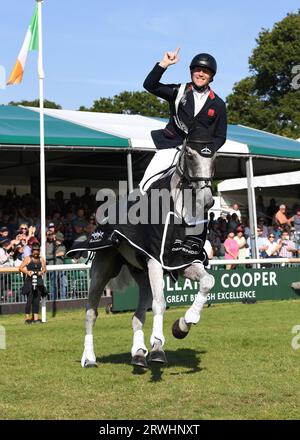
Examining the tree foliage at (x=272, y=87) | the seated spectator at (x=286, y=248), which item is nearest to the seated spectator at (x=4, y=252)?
the seated spectator at (x=286, y=248)

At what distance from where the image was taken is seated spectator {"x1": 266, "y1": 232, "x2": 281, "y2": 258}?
23.0m

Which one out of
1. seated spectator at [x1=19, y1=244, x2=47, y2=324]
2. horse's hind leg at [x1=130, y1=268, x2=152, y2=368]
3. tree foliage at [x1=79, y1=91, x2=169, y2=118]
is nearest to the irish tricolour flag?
seated spectator at [x1=19, y1=244, x2=47, y2=324]

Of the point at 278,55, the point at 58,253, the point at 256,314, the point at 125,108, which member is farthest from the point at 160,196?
the point at 125,108

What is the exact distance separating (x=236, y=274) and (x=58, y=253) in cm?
431

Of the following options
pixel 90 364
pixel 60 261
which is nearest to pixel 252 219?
pixel 60 261

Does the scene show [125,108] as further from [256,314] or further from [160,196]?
[160,196]

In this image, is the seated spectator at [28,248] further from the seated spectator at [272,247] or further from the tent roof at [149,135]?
the seated spectator at [272,247]

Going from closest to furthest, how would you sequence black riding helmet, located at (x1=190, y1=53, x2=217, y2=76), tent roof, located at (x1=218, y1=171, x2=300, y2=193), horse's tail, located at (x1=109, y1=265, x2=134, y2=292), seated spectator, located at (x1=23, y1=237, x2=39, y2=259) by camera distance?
black riding helmet, located at (x1=190, y1=53, x2=217, y2=76), horse's tail, located at (x1=109, y1=265, x2=134, y2=292), seated spectator, located at (x1=23, y1=237, x2=39, y2=259), tent roof, located at (x1=218, y1=171, x2=300, y2=193)

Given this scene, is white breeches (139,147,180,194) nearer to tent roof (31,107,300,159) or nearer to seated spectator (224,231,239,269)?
tent roof (31,107,300,159)

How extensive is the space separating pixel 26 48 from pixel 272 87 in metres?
42.4

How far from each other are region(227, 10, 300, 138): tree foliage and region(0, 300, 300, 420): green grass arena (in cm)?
4285

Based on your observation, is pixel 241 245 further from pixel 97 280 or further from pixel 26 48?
pixel 97 280

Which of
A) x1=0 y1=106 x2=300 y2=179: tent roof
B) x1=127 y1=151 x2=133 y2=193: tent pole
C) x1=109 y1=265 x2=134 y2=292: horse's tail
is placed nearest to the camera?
x1=109 y1=265 x2=134 y2=292: horse's tail

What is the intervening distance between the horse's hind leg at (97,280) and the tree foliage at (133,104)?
205ft
